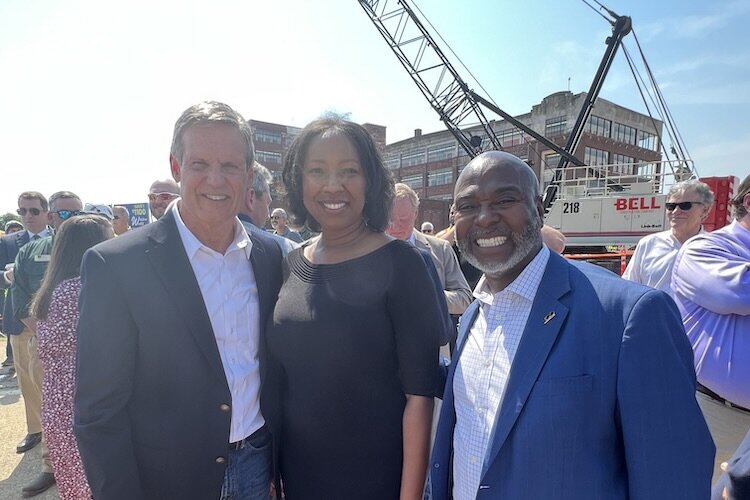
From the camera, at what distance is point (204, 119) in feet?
A: 5.07

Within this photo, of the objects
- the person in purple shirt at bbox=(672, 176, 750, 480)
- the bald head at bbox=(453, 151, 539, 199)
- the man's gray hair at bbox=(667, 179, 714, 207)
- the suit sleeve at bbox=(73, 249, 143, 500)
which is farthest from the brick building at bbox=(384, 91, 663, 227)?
the suit sleeve at bbox=(73, 249, 143, 500)

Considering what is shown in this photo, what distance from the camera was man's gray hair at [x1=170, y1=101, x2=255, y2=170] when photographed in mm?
1548

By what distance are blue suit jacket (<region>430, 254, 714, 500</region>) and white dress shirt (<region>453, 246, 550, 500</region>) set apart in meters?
0.09

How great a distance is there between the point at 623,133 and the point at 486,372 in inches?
1617

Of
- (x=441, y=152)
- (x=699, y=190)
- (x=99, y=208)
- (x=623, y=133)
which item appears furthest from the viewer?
(x=441, y=152)

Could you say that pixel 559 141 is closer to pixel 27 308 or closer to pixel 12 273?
pixel 12 273

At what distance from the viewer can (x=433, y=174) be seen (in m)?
44.1

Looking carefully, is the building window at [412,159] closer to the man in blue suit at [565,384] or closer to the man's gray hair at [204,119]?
the man's gray hair at [204,119]

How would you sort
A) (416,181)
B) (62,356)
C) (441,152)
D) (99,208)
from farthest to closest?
(416,181) → (441,152) → (99,208) → (62,356)

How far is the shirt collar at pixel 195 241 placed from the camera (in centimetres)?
157

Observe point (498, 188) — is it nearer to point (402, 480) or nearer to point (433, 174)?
point (402, 480)

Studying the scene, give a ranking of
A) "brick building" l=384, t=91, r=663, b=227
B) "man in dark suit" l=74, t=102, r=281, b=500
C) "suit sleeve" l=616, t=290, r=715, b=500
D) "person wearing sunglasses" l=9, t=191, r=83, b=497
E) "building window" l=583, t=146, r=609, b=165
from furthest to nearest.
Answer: "building window" l=583, t=146, r=609, b=165 < "brick building" l=384, t=91, r=663, b=227 < "person wearing sunglasses" l=9, t=191, r=83, b=497 < "man in dark suit" l=74, t=102, r=281, b=500 < "suit sleeve" l=616, t=290, r=715, b=500

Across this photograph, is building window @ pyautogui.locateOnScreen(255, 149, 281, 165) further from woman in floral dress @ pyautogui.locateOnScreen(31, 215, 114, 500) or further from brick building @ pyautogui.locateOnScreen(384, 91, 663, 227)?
woman in floral dress @ pyautogui.locateOnScreen(31, 215, 114, 500)

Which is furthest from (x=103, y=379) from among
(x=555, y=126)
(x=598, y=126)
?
(x=598, y=126)
